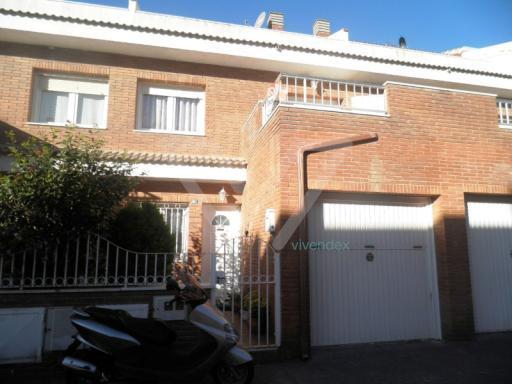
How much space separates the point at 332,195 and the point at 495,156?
11.5 feet

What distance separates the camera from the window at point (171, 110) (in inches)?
372

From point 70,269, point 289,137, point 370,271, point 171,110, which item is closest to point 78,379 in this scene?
point 70,269

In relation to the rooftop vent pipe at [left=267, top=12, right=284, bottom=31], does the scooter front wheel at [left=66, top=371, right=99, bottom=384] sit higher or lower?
lower

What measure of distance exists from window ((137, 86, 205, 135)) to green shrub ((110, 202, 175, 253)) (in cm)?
317

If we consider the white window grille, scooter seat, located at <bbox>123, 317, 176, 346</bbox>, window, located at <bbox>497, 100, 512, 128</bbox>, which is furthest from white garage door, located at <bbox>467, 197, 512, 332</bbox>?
the white window grille

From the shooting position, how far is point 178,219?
9.05 meters

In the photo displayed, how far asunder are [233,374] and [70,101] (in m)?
7.70

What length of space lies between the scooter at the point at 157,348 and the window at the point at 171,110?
5.87m

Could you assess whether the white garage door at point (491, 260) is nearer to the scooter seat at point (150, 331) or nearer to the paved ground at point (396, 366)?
the paved ground at point (396, 366)

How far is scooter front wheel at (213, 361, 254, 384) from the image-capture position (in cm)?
436

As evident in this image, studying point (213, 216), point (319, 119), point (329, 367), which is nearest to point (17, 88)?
point (213, 216)

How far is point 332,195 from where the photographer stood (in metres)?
6.53

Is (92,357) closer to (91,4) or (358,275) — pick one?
(358,275)

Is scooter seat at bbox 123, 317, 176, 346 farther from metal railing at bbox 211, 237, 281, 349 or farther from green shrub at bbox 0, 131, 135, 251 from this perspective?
green shrub at bbox 0, 131, 135, 251
